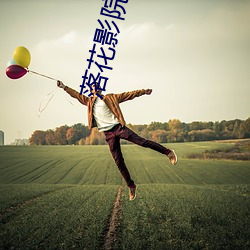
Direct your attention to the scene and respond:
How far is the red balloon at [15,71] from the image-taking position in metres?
6.96

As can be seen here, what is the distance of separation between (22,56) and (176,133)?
45.0m

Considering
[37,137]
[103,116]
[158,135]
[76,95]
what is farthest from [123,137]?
[37,137]

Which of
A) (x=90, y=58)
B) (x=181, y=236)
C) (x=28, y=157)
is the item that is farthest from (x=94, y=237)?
(x=28, y=157)

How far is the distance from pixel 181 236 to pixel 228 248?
126 centimetres

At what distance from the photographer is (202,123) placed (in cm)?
5791

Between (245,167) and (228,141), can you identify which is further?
(228,141)

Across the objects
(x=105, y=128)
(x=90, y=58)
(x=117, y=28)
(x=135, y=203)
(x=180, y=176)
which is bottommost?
(x=180, y=176)

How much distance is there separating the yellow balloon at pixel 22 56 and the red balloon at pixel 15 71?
10cm

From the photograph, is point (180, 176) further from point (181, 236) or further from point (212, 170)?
point (181, 236)

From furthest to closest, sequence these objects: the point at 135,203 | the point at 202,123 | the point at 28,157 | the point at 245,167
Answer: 1. the point at 202,123
2. the point at 28,157
3. the point at 245,167
4. the point at 135,203

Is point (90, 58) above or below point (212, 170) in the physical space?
above

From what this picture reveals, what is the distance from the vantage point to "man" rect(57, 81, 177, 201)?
6.12 metres

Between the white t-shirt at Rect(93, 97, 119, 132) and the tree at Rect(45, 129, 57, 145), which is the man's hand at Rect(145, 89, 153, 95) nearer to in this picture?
the white t-shirt at Rect(93, 97, 119, 132)

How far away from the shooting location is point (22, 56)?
6980mm
